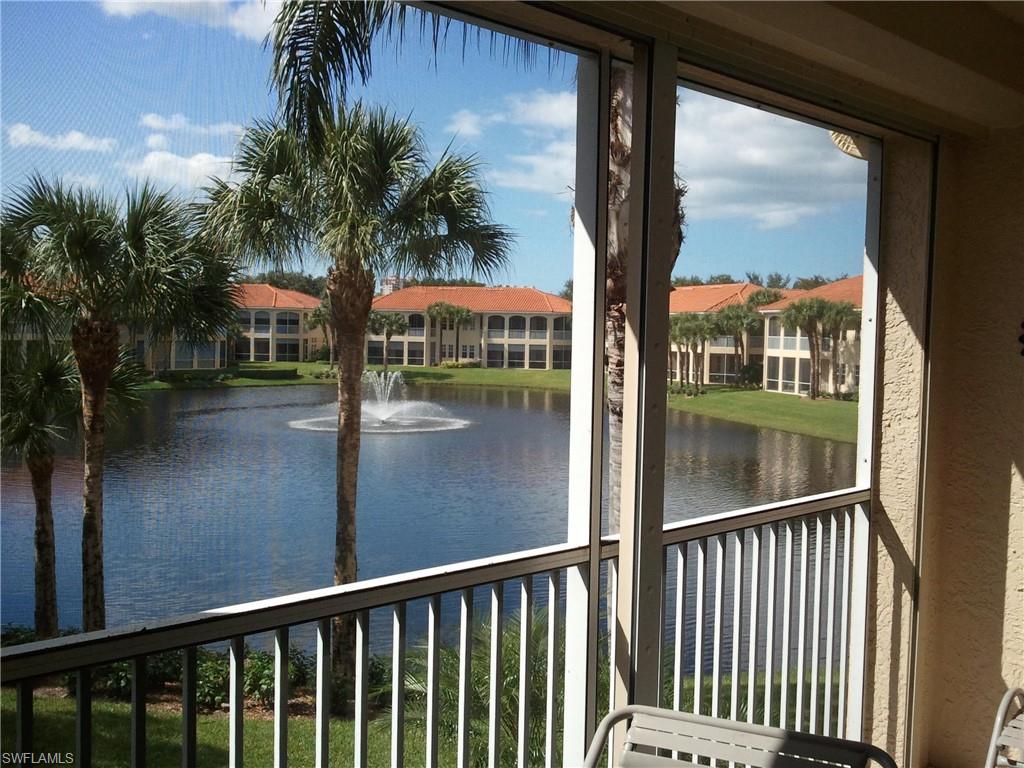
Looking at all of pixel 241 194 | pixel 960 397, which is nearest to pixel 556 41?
pixel 241 194

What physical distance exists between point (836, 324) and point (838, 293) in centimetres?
13

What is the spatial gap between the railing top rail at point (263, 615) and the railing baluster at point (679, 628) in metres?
0.55

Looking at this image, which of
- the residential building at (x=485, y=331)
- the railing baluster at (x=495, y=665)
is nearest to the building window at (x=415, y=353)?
the residential building at (x=485, y=331)

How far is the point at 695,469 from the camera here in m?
2.90

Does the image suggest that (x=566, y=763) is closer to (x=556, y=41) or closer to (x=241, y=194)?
(x=241, y=194)

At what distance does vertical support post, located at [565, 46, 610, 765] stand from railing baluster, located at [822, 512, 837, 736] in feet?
4.80

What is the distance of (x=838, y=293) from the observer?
353 cm

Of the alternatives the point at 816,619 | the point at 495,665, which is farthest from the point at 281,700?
the point at 816,619

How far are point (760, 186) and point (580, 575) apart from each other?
1.53 meters

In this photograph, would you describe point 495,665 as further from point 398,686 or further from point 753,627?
point 753,627

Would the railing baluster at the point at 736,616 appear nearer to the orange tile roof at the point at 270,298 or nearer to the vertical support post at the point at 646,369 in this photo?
the vertical support post at the point at 646,369

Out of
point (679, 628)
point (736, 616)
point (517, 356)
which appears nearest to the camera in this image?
point (517, 356)

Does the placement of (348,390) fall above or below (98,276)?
below

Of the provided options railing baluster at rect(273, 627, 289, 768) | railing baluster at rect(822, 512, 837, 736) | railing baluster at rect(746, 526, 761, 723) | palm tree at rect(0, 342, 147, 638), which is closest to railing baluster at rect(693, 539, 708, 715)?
railing baluster at rect(746, 526, 761, 723)
